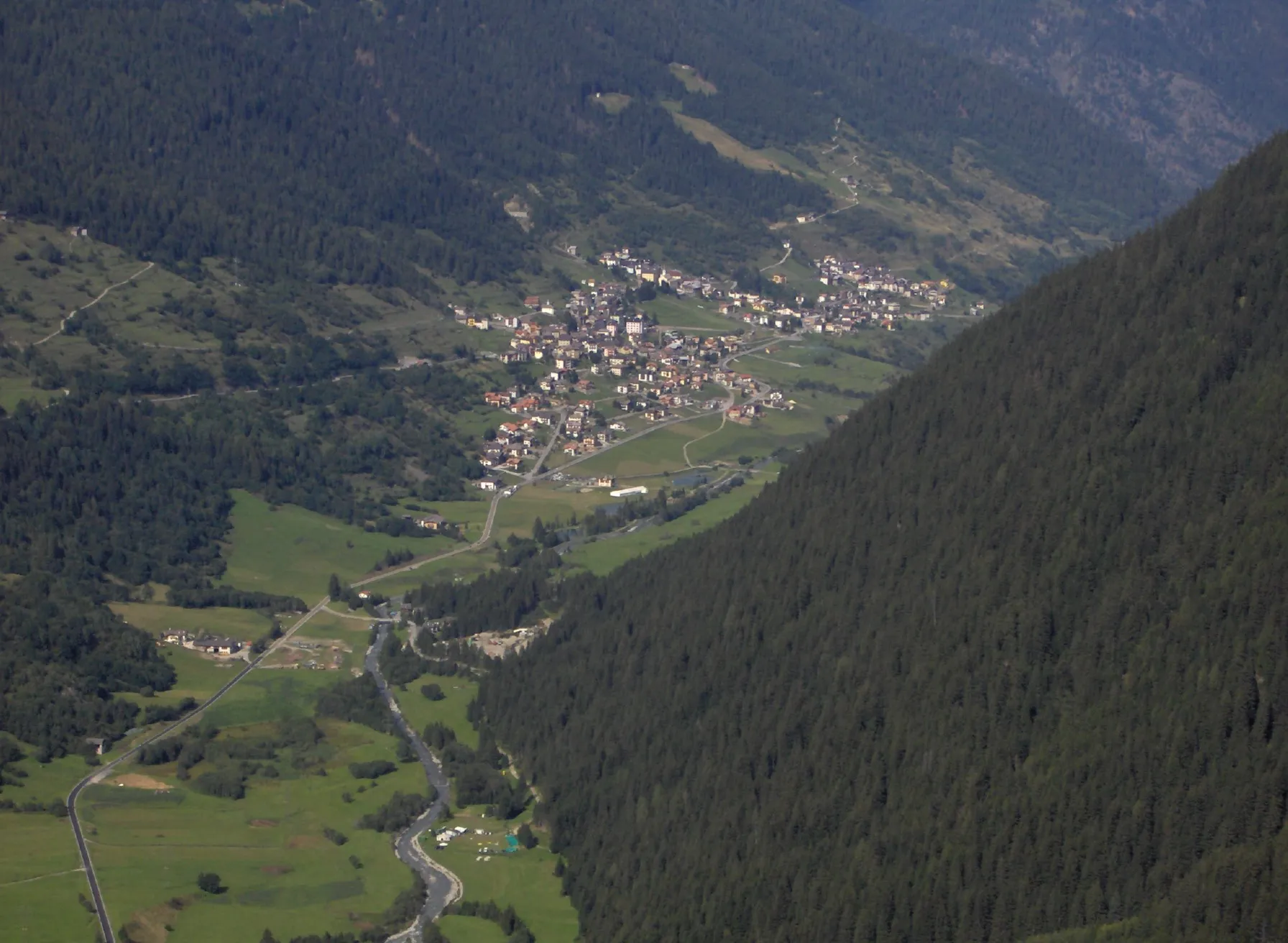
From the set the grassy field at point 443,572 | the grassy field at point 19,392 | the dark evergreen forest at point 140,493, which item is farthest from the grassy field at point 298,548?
the grassy field at point 19,392

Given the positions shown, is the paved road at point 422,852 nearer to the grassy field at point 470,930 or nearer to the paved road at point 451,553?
the grassy field at point 470,930

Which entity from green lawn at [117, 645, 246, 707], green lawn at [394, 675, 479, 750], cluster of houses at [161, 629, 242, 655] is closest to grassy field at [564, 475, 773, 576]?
green lawn at [394, 675, 479, 750]

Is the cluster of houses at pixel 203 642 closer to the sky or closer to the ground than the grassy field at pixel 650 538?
closer to the ground

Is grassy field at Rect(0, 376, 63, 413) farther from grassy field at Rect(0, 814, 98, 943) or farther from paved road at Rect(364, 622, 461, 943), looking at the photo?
grassy field at Rect(0, 814, 98, 943)

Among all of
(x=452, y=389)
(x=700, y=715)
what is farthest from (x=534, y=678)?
(x=452, y=389)

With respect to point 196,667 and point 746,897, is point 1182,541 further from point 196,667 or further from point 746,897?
point 196,667

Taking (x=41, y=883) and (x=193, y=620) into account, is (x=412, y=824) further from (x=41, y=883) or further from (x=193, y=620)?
(x=193, y=620)

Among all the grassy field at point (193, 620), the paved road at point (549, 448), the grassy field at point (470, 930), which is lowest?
the grassy field at point (193, 620)

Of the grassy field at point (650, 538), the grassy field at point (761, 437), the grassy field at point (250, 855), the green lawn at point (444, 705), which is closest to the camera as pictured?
the grassy field at point (250, 855)
